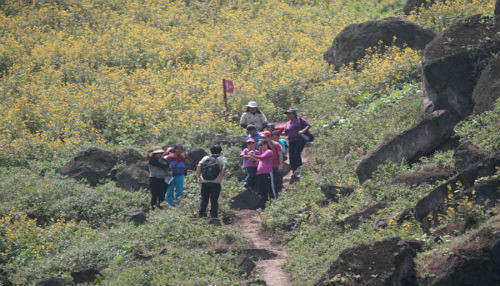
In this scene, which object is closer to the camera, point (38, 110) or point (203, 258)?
point (203, 258)

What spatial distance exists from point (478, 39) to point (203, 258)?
7.51m

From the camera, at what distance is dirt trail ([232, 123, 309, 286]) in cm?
862

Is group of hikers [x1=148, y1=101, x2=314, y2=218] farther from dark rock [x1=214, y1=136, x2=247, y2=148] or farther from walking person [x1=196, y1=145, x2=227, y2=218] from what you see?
dark rock [x1=214, y1=136, x2=247, y2=148]

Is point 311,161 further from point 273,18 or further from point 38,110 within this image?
point 273,18

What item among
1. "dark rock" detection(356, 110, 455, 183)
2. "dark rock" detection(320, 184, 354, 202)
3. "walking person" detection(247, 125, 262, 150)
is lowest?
"dark rock" detection(320, 184, 354, 202)

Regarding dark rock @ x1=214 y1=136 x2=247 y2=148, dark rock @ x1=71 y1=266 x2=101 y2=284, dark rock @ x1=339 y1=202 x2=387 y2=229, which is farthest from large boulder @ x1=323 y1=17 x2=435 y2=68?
dark rock @ x1=71 y1=266 x2=101 y2=284

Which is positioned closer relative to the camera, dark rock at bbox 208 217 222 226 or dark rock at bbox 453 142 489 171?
dark rock at bbox 453 142 489 171

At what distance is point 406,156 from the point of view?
10.7 m

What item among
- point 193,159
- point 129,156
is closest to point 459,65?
point 193,159

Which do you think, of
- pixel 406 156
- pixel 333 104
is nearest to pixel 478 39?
pixel 406 156

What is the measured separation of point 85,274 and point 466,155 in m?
6.41

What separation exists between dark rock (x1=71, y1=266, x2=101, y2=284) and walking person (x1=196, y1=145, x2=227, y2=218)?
3.08 m

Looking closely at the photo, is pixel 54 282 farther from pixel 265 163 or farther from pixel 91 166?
pixel 91 166

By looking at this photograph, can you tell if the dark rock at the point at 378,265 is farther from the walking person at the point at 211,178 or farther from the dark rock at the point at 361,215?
the walking person at the point at 211,178
